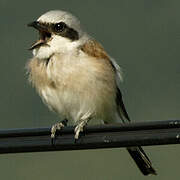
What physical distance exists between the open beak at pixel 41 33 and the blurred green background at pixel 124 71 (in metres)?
1.29

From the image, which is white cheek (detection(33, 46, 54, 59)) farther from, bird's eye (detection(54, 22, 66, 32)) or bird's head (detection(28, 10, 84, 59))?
bird's eye (detection(54, 22, 66, 32))

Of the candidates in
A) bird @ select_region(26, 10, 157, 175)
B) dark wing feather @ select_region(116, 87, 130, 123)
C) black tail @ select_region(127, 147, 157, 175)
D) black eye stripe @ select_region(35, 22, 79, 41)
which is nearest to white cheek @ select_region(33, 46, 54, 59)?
bird @ select_region(26, 10, 157, 175)

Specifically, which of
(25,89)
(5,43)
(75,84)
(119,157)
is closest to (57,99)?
(75,84)

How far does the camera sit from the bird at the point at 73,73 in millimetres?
8125

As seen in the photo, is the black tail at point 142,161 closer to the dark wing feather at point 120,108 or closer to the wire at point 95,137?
the dark wing feather at point 120,108

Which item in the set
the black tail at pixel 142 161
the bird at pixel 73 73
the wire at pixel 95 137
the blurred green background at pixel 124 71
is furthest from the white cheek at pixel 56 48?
the wire at pixel 95 137

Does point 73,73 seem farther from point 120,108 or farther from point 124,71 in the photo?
point 124,71

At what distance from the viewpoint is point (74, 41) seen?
27.8 ft

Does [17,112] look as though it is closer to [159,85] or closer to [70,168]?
[159,85]

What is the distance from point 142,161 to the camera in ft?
26.6

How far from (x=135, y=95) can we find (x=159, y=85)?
2.05 meters

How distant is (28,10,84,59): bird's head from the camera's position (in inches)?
324

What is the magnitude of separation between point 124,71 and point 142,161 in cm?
1387

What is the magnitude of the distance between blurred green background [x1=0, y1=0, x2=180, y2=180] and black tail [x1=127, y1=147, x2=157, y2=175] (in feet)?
6.43
